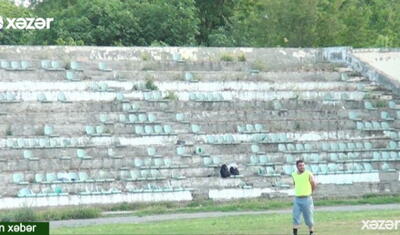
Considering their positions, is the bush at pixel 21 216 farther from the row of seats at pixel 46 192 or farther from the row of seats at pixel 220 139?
the row of seats at pixel 220 139

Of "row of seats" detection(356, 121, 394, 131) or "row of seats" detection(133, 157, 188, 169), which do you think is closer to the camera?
"row of seats" detection(133, 157, 188, 169)

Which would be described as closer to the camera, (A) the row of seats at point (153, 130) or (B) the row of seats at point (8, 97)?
(B) the row of seats at point (8, 97)

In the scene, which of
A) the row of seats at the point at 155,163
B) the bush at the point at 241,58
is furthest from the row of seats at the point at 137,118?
the bush at the point at 241,58

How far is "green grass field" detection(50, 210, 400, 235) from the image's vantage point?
27469mm

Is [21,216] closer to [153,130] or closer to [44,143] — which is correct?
[44,143]

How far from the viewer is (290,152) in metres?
40.0

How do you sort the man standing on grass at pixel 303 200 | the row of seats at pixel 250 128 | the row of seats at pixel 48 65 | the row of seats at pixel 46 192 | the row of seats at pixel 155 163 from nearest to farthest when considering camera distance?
the man standing on grass at pixel 303 200
the row of seats at pixel 46 192
the row of seats at pixel 155 163
the row of seats at pixel 48 65
the row of seats at pixel 250 128

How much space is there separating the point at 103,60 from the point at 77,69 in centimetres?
163

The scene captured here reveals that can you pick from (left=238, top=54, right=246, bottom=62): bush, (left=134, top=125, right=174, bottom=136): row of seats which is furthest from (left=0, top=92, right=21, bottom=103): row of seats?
(left=238, top=54, right=246, bottom=62): bush

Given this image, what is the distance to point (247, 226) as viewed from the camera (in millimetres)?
28859

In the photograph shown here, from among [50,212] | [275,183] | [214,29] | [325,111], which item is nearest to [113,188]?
[50,212]

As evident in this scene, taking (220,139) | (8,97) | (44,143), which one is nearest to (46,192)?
(44,143)

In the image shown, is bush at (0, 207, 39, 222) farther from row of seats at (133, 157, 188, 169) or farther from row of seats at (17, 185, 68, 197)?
row of seats at (133, 157, 188, 169)

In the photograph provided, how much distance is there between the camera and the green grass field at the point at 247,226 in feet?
90.1
